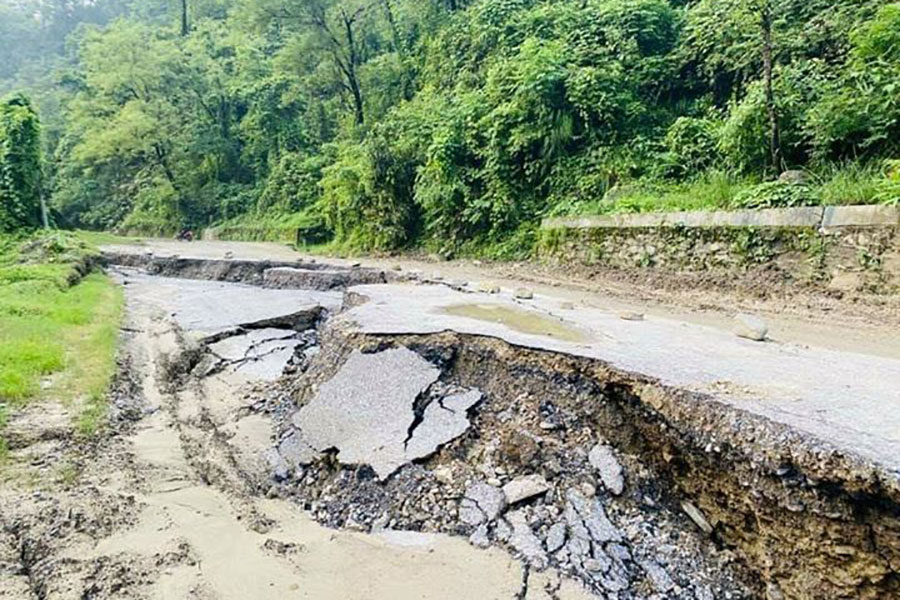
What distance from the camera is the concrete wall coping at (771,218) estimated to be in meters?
5.04

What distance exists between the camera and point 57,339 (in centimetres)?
603

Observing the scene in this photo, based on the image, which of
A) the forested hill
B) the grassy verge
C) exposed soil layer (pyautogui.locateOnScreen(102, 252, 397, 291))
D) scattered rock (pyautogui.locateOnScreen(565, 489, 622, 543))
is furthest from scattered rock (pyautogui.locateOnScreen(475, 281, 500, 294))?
the grassy verge

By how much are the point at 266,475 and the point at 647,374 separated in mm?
2631

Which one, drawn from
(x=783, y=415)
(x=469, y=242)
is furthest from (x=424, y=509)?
(x=469, y=242)

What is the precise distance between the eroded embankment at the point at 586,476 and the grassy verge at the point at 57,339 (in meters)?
2.16

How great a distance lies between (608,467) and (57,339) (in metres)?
6.24

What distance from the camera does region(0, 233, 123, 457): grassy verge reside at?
4492mm

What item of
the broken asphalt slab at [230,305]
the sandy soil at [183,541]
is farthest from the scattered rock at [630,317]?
the broken asphalt slab at [230,305]

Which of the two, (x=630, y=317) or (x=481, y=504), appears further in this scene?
(x=630, y=317)

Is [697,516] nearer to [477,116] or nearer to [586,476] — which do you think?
[586,476]

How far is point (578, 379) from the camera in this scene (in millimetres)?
3410

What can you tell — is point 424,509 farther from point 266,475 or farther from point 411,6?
point 411,6

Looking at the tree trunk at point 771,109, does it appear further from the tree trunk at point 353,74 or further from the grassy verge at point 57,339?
the tree trunk at point 353,74

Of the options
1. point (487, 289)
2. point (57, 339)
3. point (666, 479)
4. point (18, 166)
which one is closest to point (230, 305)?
point (57, 339)
